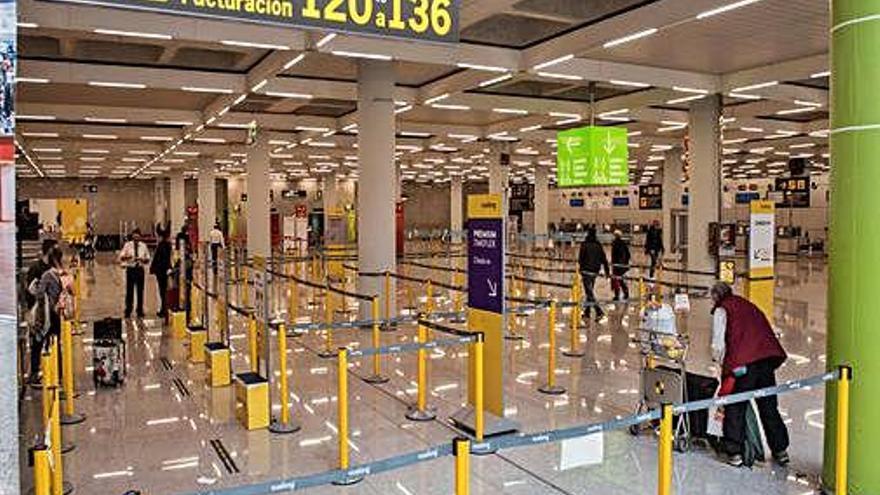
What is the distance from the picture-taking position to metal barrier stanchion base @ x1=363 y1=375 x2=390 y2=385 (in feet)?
30.0

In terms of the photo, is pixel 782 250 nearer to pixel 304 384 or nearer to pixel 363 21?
pixel 304 384

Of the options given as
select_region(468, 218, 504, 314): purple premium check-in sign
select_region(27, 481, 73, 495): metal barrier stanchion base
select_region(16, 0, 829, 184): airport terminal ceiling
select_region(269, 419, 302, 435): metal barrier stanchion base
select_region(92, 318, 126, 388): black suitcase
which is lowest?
select_region(27, 481, 73, 495): metal barrier stanchion base

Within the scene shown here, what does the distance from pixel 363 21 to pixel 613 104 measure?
15.3 metres

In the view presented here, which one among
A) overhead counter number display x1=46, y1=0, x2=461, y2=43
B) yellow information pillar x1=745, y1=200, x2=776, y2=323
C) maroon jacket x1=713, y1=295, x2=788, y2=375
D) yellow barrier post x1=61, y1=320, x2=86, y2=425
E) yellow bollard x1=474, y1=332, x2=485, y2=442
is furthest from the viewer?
yellow information pillar x1=745, y1=200, x2=776, y2=323

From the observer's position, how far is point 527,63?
13234 mm

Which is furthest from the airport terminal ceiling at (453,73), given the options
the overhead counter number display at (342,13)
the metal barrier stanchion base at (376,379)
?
the metal barrier stanchion base at (376,379)

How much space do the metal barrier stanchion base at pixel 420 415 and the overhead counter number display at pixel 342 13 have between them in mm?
3872

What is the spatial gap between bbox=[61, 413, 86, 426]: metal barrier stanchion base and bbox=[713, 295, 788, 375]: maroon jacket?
6.14 m

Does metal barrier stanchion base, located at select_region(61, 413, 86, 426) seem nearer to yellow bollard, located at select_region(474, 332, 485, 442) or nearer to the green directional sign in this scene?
yellow bollard, located at select_region(474, 332, 485, 442)

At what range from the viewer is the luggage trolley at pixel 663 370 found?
258 inches

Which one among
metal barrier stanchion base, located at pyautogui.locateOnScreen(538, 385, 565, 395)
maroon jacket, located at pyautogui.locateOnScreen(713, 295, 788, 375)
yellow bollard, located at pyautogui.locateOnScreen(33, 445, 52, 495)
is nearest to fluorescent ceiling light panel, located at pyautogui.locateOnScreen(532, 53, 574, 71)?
metal barrier stanchion base, located at pyautogui.locateOnScreen(538, 385, 565, 395)

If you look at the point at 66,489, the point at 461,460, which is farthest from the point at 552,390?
the point at 461,460

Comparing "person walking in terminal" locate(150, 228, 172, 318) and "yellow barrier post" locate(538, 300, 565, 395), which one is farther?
"person walking in terminal" locate(150, 228, 172, 318)

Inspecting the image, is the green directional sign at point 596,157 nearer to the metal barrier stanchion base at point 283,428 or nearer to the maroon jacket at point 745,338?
the maroon jacket at point 745,338
